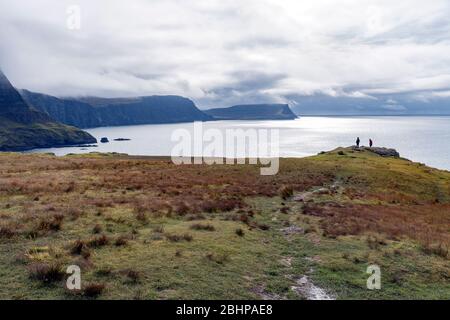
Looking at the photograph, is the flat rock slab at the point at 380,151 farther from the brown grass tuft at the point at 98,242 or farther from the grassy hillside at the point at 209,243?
the brown grass tuft at the point at 98,242

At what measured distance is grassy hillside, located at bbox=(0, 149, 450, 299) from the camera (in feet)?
45.2

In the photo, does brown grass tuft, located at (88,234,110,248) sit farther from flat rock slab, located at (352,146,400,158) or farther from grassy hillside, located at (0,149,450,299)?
flat rock slab, located at (352,146,400,158)

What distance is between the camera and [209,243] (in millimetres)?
19406

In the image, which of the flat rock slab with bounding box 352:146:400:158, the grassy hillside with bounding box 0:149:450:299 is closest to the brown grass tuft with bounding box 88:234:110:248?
the grassy hillside with bounding box 0:149:450:299

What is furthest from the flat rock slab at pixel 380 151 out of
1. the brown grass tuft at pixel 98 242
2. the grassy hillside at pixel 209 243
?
the brown grass tuft at pixel 98 242

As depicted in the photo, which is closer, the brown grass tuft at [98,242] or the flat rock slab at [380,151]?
the brown grass tuft at [98,242]

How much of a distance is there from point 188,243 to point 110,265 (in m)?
5.08

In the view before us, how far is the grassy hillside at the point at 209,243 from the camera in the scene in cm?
1377

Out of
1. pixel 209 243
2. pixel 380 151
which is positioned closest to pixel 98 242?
pixel 209 243

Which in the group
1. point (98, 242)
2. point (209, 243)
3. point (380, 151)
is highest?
point (380, 151)

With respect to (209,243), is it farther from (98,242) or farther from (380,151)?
(380,151)

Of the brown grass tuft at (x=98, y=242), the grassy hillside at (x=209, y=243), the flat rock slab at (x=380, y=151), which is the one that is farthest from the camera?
the flat rock slab at (x=380, y=151)

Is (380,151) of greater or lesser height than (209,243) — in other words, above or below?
A: above
